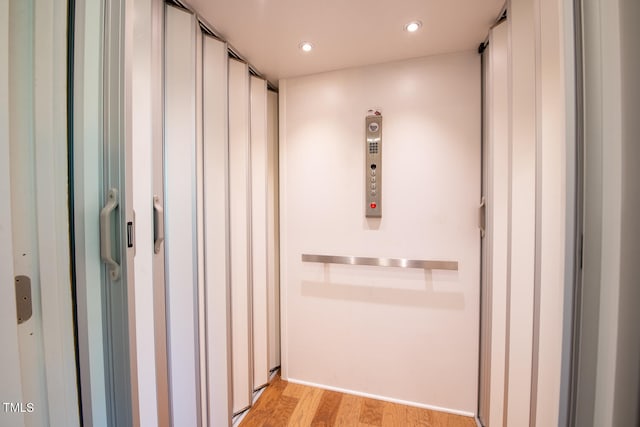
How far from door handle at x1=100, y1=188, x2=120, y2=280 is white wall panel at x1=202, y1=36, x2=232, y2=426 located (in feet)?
2.01

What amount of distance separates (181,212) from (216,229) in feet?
0.79

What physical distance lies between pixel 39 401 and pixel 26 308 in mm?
219

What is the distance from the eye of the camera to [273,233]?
184 cm

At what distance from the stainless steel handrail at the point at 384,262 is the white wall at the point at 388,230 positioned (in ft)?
0.15

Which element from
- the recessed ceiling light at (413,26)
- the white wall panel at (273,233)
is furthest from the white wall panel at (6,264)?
the recessed ceiling light at (413,26)

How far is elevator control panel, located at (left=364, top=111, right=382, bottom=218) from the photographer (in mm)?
1540

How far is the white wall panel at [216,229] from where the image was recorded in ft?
4.05

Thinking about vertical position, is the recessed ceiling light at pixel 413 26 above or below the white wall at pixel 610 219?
above

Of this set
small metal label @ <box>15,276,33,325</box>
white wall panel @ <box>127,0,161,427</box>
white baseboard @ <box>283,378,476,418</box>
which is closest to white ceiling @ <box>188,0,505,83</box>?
white wall panel @ <box>127,0,161,427</box>

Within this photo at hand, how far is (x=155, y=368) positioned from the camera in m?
0.92

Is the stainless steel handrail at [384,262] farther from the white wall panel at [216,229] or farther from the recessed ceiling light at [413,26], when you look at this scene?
the recessed ceiling light at [413,26]

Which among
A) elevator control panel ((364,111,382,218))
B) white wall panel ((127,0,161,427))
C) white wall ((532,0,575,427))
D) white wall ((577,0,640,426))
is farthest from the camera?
elevator control panel ((364,111,382,218))

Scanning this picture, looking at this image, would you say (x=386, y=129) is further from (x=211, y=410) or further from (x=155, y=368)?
(x=211, y=410)

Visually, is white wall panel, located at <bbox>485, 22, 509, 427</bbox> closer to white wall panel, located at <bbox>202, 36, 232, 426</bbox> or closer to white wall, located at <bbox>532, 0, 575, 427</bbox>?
white wall, located at <bbox>532, 0, 575, 427</bbox>
